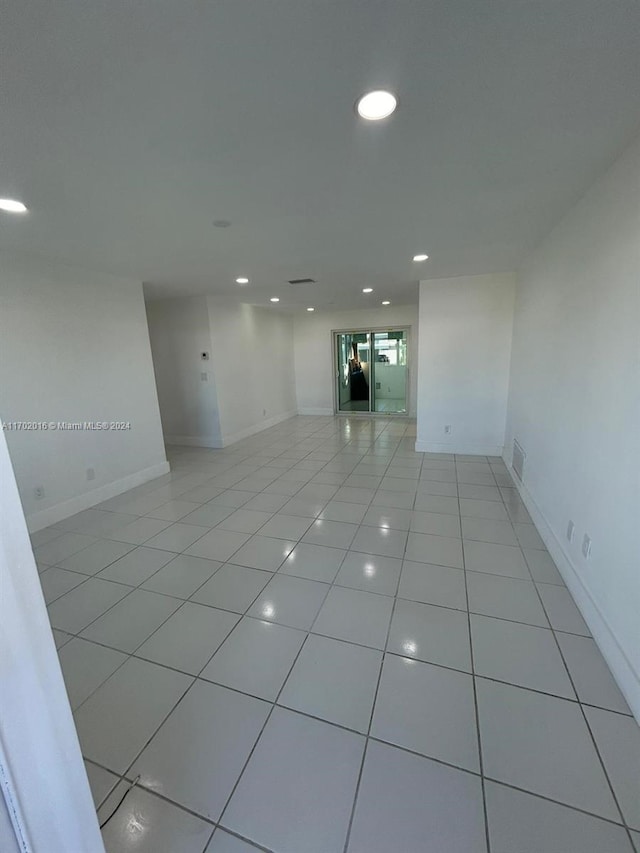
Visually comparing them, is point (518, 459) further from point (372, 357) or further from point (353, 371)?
point (353, 371)

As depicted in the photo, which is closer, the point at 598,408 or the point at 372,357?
the point at 598,408

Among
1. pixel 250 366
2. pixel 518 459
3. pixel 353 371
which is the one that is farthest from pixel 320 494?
pixel 353 371

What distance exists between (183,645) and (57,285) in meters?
3.20

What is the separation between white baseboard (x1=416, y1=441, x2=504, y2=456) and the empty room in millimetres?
1031

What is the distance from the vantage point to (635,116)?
142cm

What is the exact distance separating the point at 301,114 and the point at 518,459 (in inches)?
137

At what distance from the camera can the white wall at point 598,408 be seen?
1.50m

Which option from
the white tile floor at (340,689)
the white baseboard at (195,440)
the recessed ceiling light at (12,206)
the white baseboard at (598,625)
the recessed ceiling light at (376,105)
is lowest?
the white tile floor at (340,689)

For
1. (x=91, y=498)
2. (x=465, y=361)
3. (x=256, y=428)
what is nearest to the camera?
(x=91, y=498)

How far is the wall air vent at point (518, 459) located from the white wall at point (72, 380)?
413 centimetres

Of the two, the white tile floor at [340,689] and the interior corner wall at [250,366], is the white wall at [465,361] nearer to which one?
the white tile floor at [340,689]

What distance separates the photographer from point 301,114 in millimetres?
1347

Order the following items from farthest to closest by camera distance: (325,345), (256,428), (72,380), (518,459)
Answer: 1. (325,345)
2. (256,428)
3. (518,459)
4. (72,380)

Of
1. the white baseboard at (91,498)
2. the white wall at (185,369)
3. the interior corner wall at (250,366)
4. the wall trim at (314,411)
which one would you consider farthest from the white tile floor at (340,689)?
the wall trim at (314,411)
